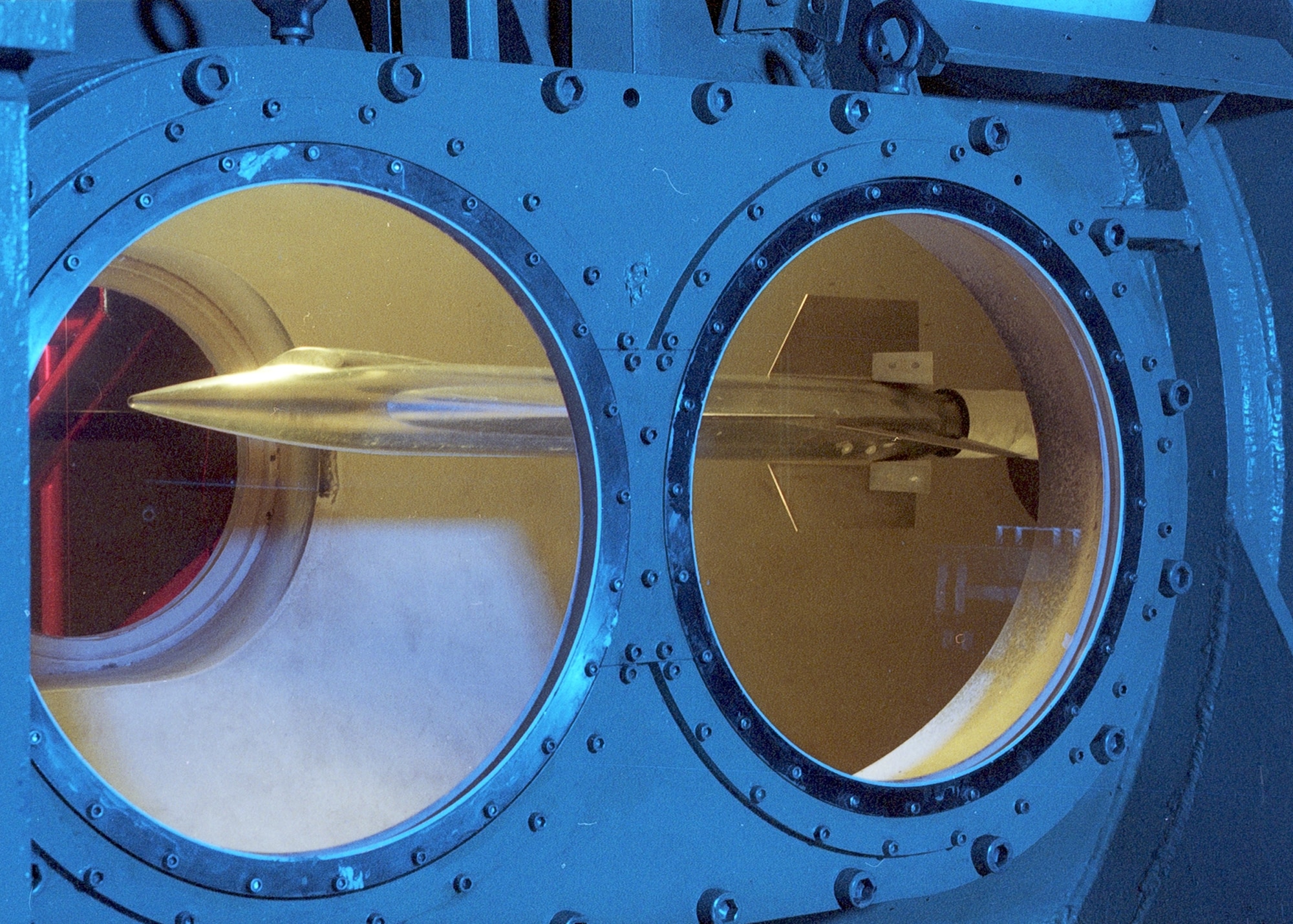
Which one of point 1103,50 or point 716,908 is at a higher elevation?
point 1103,50

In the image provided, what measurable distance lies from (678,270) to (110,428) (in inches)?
49.5

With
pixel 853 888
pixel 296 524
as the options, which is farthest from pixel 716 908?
pixel 296 524

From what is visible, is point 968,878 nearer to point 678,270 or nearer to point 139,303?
point 678,270

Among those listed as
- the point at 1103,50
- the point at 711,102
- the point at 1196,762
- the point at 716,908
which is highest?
the point at 1103,50

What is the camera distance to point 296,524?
126 inches

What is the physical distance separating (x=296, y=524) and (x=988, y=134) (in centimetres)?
180

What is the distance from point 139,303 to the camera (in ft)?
9.20

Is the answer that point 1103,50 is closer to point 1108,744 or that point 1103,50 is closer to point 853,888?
point 1108,744

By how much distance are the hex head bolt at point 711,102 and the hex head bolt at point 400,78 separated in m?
0.39

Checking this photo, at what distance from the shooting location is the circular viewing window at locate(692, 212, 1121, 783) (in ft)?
7.45

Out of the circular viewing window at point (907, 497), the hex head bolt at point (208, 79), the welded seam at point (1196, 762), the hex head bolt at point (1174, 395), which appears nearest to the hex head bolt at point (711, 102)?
the circular viewing window at point (907, 497)

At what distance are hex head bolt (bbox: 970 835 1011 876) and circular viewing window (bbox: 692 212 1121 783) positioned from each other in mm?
115

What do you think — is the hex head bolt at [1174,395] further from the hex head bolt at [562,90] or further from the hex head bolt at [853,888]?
the hex head bolt at [562,90]

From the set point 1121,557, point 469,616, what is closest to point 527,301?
point 1121,557
